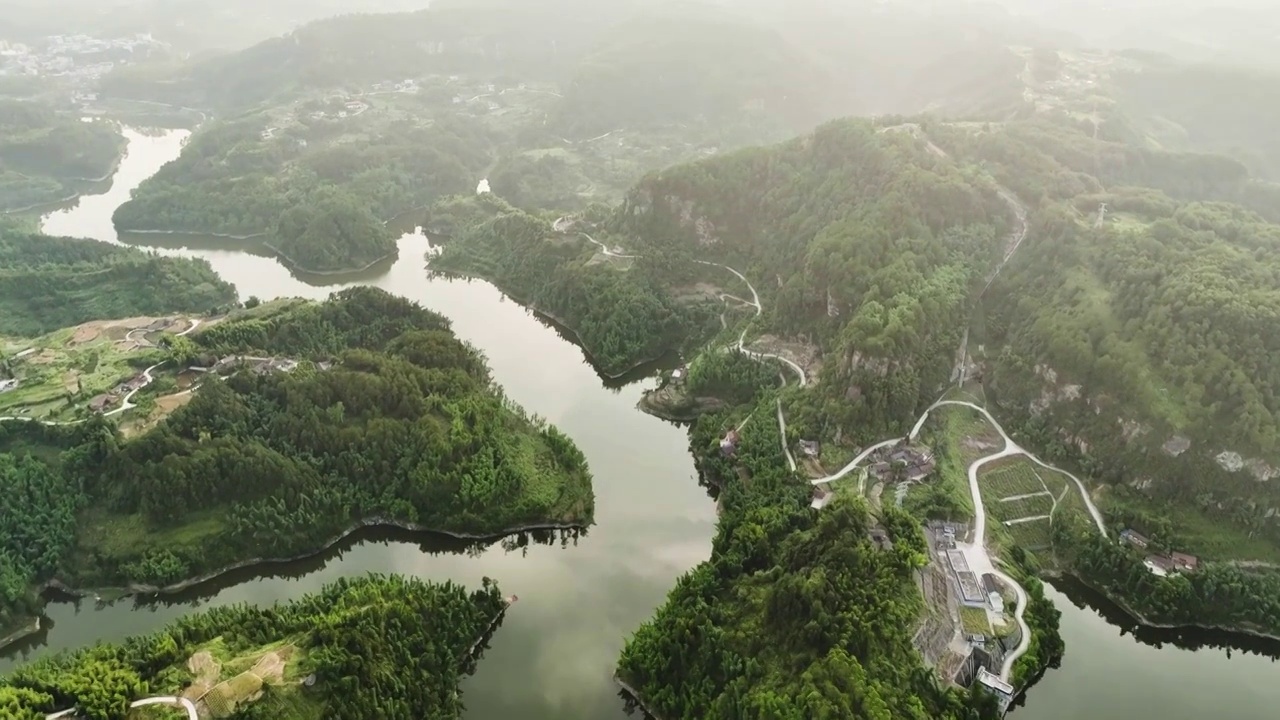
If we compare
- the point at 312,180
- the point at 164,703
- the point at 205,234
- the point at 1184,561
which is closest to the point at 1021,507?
the point at 1184,561

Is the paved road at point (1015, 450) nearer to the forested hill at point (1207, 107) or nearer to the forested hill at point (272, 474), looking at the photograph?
the forested hill at point (272, 474)

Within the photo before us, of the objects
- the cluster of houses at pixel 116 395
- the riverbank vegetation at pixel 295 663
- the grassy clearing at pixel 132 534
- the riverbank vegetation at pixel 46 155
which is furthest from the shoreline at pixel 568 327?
the riverbank vegetation at pixel 46 155

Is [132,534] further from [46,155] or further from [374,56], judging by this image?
[374,56]

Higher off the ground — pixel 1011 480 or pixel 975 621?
pixel 975 621

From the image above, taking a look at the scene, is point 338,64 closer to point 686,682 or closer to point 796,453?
point 796,453


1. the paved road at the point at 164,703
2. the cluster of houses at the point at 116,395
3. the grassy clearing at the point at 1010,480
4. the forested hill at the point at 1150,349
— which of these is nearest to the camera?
the paved road at the point at 164,703
